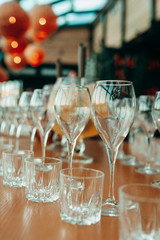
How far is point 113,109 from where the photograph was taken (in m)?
0.51

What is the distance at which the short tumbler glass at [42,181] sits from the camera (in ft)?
1.76

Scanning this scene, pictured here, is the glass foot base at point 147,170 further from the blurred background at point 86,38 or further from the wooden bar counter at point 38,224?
the blurred background at point 86,38

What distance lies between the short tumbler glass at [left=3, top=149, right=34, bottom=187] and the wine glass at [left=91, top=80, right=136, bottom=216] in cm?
21

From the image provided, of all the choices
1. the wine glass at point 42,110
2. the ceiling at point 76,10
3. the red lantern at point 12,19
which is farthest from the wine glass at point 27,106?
the ceiling at point 76,10

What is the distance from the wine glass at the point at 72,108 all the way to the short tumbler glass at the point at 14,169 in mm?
126

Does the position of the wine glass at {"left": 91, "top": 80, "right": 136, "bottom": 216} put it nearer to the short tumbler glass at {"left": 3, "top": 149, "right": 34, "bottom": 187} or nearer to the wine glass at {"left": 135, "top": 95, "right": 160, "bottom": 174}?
the short tumbler glass at {"left": 3, "top": 149, "right": 34, "bottom": 187}

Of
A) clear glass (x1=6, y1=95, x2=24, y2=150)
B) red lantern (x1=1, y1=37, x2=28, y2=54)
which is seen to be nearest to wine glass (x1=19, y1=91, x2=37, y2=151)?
clear glass (x1=6, y1=95, x2=24, y2=150)

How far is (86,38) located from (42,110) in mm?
8308

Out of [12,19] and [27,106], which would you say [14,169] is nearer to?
[27,106]

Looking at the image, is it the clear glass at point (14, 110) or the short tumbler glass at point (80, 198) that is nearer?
the short tumbler glass at point (80, 198)

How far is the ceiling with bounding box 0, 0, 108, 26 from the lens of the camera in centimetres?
659

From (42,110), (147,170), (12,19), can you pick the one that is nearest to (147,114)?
(147,170)

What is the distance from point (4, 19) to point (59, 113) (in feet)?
5.71

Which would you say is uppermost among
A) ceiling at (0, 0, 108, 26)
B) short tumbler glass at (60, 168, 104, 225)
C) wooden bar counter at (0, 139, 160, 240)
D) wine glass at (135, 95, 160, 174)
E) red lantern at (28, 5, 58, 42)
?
ceiling at (0, 0, 108, 26)
